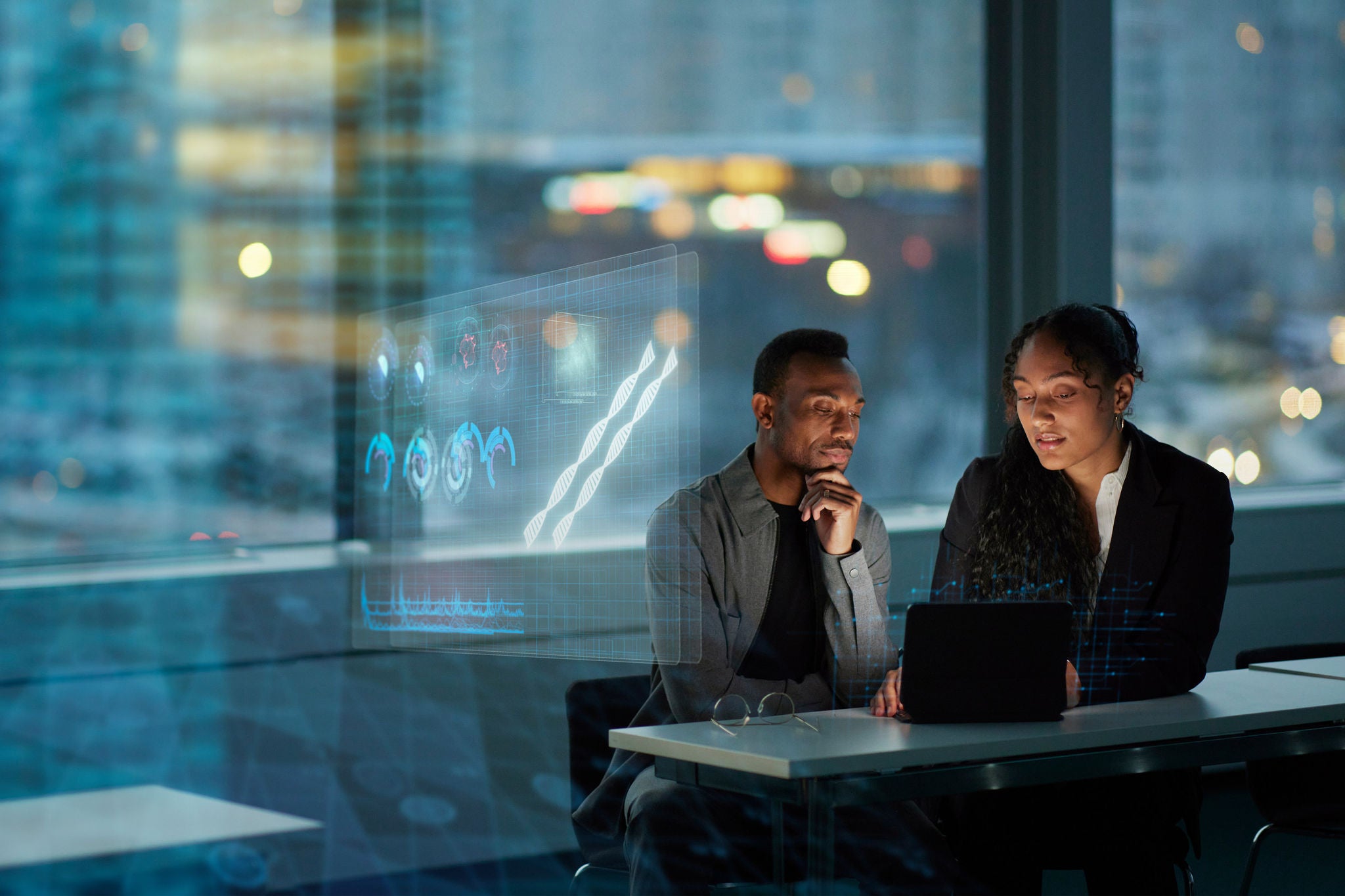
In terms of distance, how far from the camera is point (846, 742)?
1970 mm

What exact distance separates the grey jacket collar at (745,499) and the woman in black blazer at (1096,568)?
41 cm

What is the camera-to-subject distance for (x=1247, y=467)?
5.46 meters

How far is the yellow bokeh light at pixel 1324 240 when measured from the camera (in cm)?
563

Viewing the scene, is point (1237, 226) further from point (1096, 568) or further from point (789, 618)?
point (789, 618)

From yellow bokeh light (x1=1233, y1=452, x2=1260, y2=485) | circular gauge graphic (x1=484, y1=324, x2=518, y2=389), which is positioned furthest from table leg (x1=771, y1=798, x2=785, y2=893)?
yellow bokeh light (x1=1233, y1=452, x2=1260, y2=485)

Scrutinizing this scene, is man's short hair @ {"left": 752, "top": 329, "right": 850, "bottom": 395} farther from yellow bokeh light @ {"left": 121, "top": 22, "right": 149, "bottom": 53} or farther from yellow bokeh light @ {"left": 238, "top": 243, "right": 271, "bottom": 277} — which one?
yellow bokeh light @ {"left": 121, "top": 22, "right": 149, "bottom": 53}

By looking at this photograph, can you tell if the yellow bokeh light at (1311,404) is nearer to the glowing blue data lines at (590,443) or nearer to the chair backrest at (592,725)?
the chair backrest at (592,725)

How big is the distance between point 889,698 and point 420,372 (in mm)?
1090

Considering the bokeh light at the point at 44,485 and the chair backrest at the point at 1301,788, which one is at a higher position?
the bokeh light at the point at 44,485

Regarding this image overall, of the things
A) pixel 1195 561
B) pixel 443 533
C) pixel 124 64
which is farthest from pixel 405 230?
pixel 1195 561

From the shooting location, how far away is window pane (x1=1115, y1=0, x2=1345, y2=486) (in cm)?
517

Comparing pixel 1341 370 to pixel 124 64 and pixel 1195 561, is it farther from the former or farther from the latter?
pixel 124 64

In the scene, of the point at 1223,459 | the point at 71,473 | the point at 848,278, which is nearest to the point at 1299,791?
the point at 848,278

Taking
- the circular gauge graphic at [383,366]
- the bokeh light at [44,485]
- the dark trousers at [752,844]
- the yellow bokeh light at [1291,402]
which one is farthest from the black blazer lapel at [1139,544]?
the yellow bokeh light at [1291,402]
